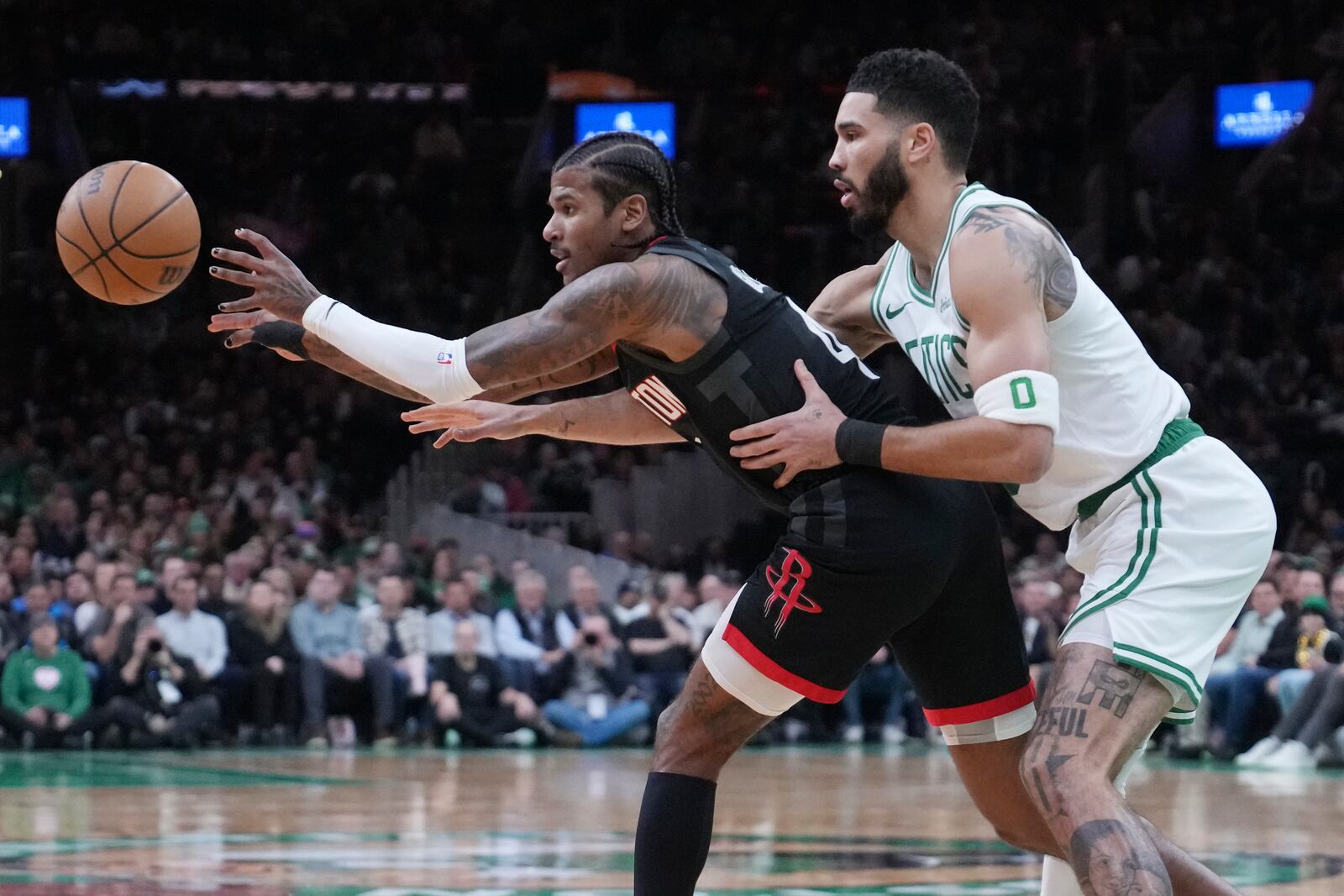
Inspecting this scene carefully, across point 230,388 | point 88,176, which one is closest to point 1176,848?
point 88,176

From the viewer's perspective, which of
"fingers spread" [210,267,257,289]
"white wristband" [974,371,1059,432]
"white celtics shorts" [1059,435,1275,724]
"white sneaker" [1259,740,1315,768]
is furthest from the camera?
"white sneaker" [1259,740,1315,768]

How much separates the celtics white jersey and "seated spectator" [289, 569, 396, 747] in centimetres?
957

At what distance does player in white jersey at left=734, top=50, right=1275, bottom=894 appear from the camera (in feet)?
12.5

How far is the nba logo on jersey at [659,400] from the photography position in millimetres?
4359

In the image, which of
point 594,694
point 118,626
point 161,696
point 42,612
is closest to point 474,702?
point 594,694

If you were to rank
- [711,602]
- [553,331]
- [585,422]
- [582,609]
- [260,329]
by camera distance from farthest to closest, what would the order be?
[711,602] < [582,609] < [585,422] < [260,329] < [553,331]

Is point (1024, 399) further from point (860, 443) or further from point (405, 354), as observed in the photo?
point (405, 354)

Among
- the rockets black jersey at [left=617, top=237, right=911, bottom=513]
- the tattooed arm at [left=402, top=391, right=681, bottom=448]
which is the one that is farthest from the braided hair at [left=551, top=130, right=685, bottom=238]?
the tattooed arm at [left=402, top=391, right=681, bottom=448]

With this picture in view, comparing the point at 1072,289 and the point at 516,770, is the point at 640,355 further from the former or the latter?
the point at 516,770

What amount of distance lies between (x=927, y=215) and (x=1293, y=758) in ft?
28.3

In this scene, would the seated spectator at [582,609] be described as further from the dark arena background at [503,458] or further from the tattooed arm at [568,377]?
the tattooed arm at [568,377]

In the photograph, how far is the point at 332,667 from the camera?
13109 mm

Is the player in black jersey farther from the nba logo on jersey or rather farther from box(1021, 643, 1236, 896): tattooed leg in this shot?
box(1021, 643, 1236, 896): tattooed leg

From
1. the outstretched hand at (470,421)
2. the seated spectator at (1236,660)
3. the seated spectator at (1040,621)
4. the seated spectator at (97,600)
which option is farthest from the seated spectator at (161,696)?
the outstretched hand at (470,421)
